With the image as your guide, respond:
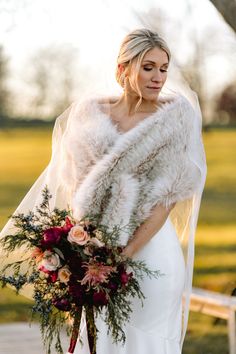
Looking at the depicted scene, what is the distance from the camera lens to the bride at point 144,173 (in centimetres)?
400

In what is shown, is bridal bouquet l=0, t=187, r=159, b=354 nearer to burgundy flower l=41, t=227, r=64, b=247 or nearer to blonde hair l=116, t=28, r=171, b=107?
burgundy flower l=41, t=227, r=64, b=247

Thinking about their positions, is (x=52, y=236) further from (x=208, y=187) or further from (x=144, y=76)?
(x=208, y=187)

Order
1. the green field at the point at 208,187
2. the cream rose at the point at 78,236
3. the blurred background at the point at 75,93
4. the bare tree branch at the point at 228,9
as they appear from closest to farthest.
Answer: the cream rose at the point at 78,236, the bare tree branch at the point at 228,9, the blurred background at the point at 75,93, the green field at the point at 208,187

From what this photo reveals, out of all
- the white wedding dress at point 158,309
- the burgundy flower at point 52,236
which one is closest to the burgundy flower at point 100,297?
the burgundy flower at point 52,236

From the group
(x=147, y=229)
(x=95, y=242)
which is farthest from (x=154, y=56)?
(x=95, y=242)

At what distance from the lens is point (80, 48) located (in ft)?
43.2

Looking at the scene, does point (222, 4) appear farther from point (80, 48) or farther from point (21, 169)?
point (21, 169)

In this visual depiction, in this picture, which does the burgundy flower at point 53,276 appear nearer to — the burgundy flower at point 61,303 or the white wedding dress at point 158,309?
the burgundy flower at point 61,303

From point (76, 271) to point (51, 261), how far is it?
11 cm

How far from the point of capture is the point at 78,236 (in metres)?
3.73

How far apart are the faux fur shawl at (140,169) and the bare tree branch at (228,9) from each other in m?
1.43

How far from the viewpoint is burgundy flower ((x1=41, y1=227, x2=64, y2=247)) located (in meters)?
3.76

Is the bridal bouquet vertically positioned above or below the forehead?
below

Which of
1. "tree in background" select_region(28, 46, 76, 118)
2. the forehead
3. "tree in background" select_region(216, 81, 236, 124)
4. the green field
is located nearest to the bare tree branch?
the forehead
